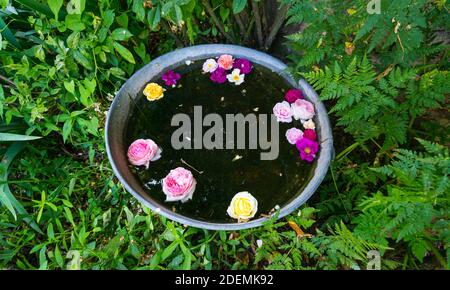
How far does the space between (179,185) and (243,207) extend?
0.33 meters

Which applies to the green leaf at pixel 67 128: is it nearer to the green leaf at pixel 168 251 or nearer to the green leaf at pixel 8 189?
the green leaf at pixel 8 189

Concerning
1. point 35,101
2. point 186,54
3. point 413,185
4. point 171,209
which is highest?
point 186,54

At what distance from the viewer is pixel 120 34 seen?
1.90 m

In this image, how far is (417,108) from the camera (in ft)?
5.42

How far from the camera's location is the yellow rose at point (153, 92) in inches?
80.0

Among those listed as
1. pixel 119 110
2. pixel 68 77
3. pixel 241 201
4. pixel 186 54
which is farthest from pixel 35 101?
pixel 241 201

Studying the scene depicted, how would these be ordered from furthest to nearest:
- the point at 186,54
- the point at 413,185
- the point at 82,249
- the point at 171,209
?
the point at 186,54 → the point at 171,209 → the point at 82,249 → the point at 413,185

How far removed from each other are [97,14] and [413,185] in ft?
5.72

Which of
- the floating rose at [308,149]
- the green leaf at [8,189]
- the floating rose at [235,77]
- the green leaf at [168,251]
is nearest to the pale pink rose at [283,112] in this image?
the floating rose at [308,149]

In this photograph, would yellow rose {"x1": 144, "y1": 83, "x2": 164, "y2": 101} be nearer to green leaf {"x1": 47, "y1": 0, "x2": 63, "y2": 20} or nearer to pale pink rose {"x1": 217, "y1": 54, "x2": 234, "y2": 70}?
pale pink rose {"x1": 217, "y1": 54, "x2": 234, "y2": 70}

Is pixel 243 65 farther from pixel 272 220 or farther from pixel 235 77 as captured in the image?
pixel 272 220

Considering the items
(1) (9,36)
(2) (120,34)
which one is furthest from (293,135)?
(1) (9,36)

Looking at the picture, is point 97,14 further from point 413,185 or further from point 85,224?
point 413,185

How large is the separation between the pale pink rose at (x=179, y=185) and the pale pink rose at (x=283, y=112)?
1.83 feet
